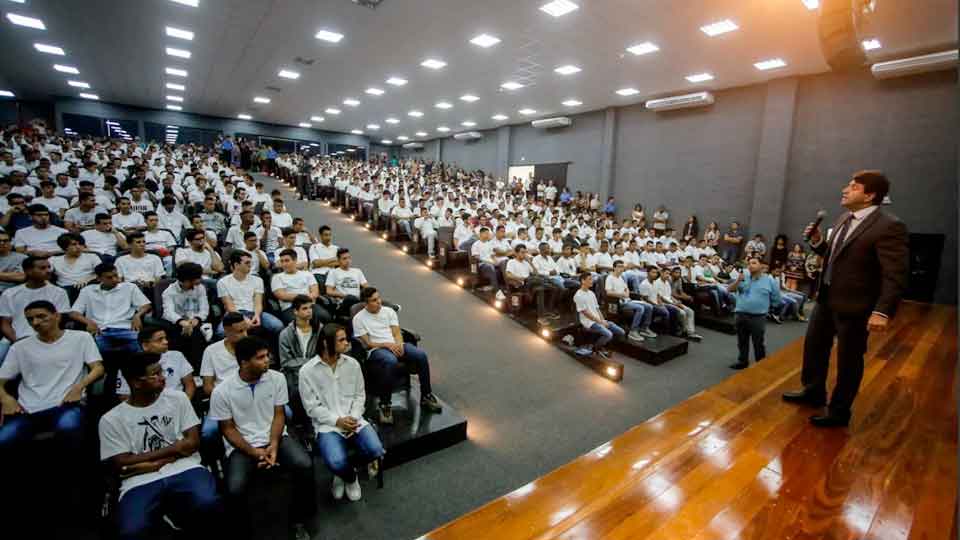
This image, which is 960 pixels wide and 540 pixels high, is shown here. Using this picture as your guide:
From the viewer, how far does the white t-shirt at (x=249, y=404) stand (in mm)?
2123

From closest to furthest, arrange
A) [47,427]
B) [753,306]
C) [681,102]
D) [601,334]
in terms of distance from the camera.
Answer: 1. [47,427]
2. [753,306]
3. [601,334]
4. [681,102]

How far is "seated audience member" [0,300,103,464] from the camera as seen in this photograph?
6.64ft

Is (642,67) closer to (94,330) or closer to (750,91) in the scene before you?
(750,91)

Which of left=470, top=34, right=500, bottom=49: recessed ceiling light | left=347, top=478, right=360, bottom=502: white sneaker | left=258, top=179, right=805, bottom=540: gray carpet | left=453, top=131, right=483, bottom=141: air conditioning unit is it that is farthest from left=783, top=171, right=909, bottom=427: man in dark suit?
left=453, top=131, right=483, bottom=141: air conditioning unit

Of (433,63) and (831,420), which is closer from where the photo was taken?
(831,420)

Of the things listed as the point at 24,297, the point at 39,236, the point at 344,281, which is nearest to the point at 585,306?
the point at 344,281

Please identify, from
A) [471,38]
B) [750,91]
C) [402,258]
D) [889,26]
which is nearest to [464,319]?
[402,258]

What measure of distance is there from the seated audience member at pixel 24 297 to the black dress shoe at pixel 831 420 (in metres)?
4.60

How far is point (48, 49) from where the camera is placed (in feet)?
29.1

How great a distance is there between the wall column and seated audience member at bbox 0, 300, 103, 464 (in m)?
11.4

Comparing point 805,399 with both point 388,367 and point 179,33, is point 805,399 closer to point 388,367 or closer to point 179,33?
point 388,367

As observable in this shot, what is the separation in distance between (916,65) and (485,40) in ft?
24.7

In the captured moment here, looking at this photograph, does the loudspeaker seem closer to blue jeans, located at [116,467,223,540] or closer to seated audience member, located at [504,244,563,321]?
seated audience member, located at [504,244,563,321]

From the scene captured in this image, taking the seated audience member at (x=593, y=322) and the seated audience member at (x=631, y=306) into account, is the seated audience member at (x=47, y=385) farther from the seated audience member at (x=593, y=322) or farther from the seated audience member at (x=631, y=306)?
the seated audience member at (x=631, y=306)
